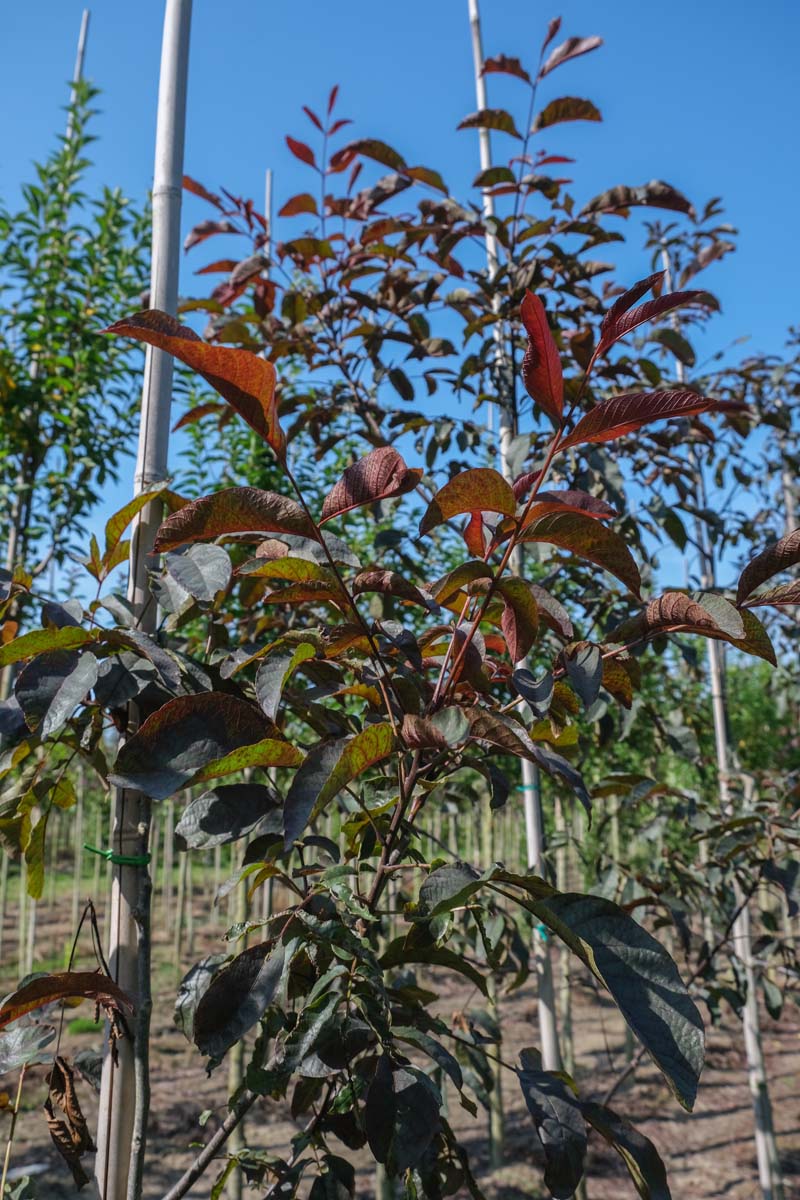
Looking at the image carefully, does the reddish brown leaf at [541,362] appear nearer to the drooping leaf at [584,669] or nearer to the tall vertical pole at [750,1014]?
the drooping leaf at [584,669]

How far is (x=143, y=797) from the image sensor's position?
1.15m

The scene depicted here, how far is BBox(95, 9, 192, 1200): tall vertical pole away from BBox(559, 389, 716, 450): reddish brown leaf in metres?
0.54

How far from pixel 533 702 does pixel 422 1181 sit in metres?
0.60

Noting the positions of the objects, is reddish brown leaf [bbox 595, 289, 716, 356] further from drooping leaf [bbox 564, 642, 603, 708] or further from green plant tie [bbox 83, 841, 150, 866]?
green plant tie [bbox 83, 841, 150, 866]

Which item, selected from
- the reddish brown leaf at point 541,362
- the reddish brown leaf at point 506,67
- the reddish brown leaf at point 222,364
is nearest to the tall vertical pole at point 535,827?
the reddish brown leaf at point 506,67

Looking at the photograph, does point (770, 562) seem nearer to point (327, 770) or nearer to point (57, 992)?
point (327, 770)

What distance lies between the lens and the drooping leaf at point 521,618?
0.87 metres

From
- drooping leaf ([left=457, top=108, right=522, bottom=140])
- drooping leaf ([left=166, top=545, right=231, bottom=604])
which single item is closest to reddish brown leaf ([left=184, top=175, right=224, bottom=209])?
drooping leaf ([left=457, top=108, right=522, bottom=140])

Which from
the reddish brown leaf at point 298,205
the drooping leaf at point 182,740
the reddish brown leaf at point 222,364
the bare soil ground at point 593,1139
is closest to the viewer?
the reddish brown leaf at point 222,364

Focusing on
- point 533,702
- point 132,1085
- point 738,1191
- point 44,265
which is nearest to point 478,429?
point 533,702

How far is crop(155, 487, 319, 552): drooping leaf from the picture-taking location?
0.80 meters

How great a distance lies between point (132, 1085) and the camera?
43.6 inches

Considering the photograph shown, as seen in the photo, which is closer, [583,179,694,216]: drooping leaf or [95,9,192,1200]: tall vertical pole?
[95,9,192,1200]: tall vertical pole

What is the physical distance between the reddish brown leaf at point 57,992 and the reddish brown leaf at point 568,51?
6.36ft
